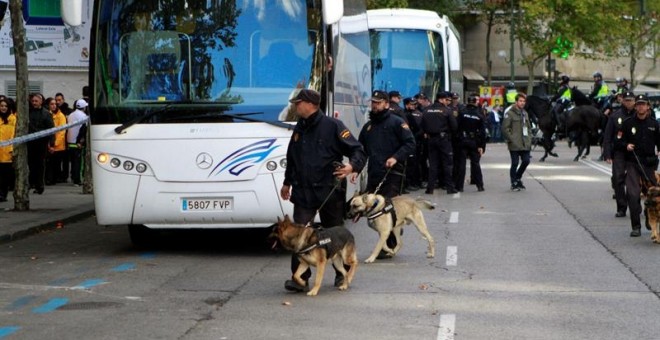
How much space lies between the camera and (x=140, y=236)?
16.2 m

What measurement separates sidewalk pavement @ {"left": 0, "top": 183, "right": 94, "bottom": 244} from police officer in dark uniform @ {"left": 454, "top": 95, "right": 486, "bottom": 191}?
23.4 feet

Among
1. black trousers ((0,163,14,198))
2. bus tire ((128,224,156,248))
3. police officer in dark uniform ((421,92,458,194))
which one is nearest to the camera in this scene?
bus tire ((128,224,156,248))

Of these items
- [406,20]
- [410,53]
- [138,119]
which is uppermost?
[406,20]

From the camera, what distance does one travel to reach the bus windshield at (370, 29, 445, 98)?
30.6 m

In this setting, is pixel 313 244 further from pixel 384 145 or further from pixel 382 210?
pixel 384 145

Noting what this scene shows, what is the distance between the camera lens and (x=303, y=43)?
48.7 feet

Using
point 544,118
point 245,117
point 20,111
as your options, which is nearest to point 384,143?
point 245,117

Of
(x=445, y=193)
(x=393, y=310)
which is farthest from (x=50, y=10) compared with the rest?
(x=393, y=310)

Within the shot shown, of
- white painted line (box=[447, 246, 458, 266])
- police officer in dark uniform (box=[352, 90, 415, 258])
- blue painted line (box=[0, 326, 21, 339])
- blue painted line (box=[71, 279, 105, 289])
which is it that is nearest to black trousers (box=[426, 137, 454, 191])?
white painted line (box=[447, 246, 458, 266])

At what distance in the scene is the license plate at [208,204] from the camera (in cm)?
1451

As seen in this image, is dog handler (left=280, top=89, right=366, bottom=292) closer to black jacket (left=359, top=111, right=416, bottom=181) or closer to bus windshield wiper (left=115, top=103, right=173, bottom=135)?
bus windshield wiper (left=115, top=103, right=173, bottom=135)

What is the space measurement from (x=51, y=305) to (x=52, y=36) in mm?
11651

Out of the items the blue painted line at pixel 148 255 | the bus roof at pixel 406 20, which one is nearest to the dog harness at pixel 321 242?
the blue painted line at pixel 148 255

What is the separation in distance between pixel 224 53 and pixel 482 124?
12.8 metres
